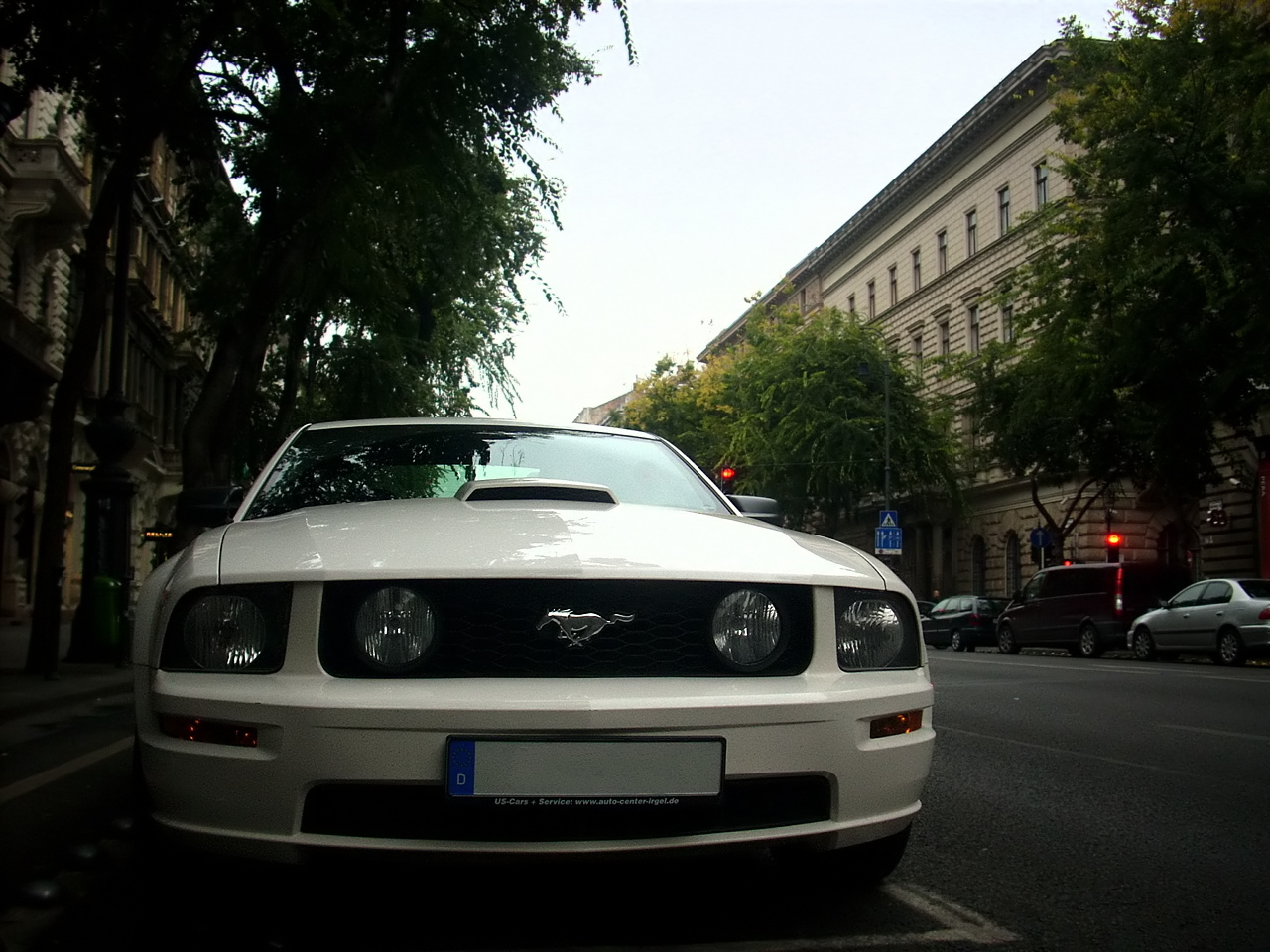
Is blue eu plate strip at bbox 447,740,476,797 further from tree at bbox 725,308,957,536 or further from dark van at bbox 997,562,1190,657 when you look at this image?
tree at bbox 725,308,957,536

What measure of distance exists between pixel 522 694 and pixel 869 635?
95 centimetres

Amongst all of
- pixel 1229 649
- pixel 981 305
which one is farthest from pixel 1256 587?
pixel 981 305

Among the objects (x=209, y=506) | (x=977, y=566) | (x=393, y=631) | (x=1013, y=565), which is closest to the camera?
(x=393, y=631)

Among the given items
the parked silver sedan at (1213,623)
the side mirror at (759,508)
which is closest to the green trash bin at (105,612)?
the side mirror at (759,508)

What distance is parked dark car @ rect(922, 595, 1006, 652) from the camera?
34.0 m

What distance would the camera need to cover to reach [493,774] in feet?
10.2

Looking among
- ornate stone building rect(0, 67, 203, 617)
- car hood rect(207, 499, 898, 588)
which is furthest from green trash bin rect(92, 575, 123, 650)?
car hood rect(207, 499, 898, 588)

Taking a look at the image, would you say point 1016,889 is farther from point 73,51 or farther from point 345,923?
point 73,51

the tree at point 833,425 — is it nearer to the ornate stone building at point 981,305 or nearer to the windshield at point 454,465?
the ornate stone building at point 981,305

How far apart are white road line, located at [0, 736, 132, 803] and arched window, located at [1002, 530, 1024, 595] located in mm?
37339

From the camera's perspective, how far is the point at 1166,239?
20219mm

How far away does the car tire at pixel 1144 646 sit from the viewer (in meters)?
23.8

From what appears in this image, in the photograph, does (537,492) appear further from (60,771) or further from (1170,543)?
(1170,543)

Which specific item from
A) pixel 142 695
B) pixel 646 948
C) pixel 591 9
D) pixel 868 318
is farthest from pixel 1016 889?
pixel 868 318
